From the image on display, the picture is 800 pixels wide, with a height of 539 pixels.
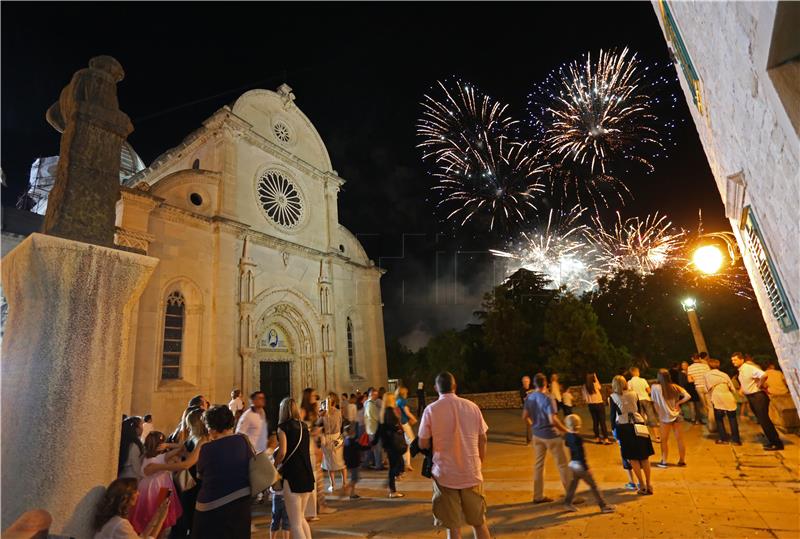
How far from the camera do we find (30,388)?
104 inches

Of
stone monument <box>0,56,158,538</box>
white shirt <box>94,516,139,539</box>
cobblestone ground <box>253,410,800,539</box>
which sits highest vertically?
stone monument <box>0,56,158,538</box>

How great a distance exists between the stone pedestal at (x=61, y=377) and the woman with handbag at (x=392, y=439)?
483 centimetres

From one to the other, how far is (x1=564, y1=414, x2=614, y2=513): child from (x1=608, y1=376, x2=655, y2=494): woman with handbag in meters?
0.78

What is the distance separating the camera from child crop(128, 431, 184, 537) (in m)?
3.56

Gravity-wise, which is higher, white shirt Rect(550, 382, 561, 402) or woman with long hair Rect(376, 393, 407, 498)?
white shirt Rect(550, 382, 561, 402)

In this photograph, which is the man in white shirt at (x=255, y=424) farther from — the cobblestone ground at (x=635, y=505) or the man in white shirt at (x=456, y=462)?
the man in white shirt at (x=456, y=462)

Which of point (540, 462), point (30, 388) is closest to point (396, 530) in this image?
point (540, 462)

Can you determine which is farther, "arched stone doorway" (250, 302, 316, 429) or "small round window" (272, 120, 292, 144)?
"small round window" (272, 120, 292, 144)

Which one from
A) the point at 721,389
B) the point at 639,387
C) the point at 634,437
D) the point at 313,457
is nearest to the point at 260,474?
the point at 313,457

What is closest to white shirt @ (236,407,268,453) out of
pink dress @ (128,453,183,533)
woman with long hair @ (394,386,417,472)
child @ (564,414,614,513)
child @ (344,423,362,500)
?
child @ (344,423,362,500)

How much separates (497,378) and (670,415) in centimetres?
1840

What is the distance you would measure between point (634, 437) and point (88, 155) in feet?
22.8

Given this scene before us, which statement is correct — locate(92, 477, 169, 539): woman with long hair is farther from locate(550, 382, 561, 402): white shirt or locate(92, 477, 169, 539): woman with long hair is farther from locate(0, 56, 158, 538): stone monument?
locate(550, 382, 561, 402): white shirt

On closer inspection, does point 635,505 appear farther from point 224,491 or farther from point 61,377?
point 61,377
